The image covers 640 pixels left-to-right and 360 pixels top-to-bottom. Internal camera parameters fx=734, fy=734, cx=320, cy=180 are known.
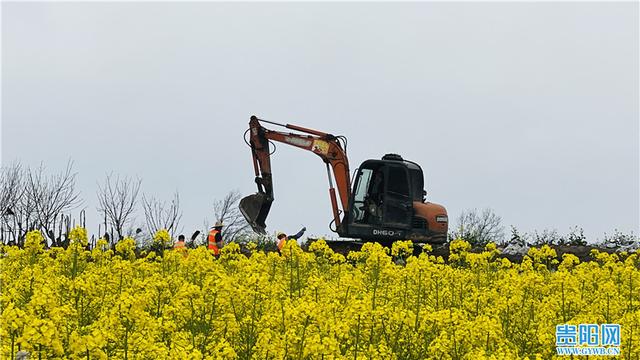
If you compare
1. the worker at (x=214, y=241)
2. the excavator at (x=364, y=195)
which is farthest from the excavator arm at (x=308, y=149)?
the worker at (x=214, y=241)

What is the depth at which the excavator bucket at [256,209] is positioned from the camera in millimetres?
19172

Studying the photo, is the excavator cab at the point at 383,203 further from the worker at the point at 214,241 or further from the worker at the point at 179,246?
the worker at the point at 179,246

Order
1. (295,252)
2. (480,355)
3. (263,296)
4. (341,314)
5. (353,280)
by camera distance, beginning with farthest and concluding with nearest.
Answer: (295,252), (353,280), (263,296), (341,314), (480,355)

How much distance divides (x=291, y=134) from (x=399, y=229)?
4136 mm

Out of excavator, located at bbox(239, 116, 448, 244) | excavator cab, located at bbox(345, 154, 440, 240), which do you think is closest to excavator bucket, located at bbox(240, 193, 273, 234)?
excavator, located at bbox(239, 116, 448, 244)

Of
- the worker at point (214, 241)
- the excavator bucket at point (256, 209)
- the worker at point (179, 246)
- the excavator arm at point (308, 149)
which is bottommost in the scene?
the worker at point (179, 246)

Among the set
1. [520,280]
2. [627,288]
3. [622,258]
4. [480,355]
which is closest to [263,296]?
[480,355]

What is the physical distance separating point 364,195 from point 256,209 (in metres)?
3.05

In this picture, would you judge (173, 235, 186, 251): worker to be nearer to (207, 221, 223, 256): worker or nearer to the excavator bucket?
(207, 221, 223, 256): worker

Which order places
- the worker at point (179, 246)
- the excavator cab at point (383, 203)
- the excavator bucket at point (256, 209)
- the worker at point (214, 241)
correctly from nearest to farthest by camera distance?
1. the worker at point (179, 246)
2. the worker at point (214, 241)
3. the excavator bucket at point (256, 209)
4. the excavator cab at point (383, 203)

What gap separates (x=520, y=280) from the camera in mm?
9289

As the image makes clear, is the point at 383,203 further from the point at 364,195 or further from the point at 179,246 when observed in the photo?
the point at 179,246

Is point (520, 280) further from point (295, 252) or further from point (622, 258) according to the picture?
point (622, 258)

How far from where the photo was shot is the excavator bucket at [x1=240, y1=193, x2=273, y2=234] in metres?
19.2
